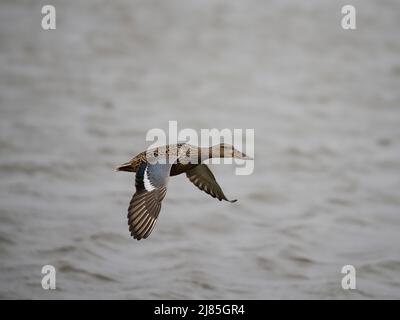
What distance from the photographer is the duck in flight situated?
6312 millimetres

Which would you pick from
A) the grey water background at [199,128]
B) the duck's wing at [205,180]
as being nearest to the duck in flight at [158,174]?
the duck's wing at [205,180]

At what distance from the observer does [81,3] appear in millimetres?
13773

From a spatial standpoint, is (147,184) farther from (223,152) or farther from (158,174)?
(223,152)

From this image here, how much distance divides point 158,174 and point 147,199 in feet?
0.66

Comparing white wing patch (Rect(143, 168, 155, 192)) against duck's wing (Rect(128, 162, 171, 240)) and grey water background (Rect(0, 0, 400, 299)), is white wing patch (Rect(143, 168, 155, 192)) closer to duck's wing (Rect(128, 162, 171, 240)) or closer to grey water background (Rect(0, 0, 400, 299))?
duck's wing (Rect(128, 162, 171, 240))

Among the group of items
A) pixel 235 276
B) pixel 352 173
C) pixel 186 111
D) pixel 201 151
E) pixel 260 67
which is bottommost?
pixel 235 276

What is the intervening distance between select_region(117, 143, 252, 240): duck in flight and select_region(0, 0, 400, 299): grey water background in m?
1.34

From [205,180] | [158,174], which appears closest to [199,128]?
[205,180]

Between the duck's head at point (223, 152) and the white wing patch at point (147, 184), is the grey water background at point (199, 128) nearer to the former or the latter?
the duck's head at point (223, 152)

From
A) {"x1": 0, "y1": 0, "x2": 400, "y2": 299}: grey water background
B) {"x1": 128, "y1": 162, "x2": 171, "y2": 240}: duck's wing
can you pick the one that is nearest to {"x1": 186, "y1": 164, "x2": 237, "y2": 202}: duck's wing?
{"x1": 128, "y1": 162, "x2": 171, "y2": 240}: duck's wing

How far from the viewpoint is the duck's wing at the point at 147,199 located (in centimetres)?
628

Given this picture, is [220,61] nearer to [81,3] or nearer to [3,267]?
[81,3]

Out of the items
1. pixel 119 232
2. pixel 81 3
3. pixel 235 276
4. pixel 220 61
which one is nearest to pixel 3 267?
pixel 119 232

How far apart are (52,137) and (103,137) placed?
61cm
